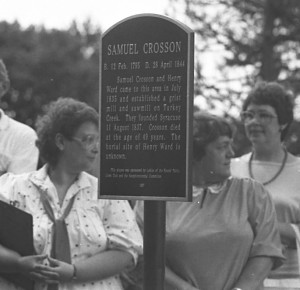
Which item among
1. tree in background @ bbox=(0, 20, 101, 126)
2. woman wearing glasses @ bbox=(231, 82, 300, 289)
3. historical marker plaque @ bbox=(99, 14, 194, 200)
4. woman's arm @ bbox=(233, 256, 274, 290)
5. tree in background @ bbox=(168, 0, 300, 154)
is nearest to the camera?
historical marker plaque @ bbox=(99, 14, 194, 200)

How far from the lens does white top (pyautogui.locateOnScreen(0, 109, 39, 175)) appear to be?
7066 millimetres

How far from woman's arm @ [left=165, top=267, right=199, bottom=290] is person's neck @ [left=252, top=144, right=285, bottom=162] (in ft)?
4.64

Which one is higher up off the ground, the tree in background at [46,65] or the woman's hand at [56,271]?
the tree in background at [46,65]

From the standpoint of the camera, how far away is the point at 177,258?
618 centimetres

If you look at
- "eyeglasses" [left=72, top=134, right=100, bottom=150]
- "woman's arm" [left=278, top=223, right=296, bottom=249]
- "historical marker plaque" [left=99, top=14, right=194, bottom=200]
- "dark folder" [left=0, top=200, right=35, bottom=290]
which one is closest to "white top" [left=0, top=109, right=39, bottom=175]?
"eyeglasses" [left=72, top=134, right=100, bottom=150]

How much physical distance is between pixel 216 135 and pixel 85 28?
4584cm

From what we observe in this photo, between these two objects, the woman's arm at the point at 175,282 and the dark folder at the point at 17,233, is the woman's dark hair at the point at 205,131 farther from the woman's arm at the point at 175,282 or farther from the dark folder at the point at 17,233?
the dark folder at the point at 17,233

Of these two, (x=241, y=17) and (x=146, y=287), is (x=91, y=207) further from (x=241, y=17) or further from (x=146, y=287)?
(x=241, y=17)

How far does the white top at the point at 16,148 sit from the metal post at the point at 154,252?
1867 millimetres

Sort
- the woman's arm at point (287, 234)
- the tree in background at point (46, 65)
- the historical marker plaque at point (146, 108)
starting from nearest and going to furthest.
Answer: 1. the historical marker plaque at point (146, 108)
2. the woman's arm at point (287, 234)
3. the tree in background at point (46, 65)

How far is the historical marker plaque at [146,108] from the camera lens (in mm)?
5355

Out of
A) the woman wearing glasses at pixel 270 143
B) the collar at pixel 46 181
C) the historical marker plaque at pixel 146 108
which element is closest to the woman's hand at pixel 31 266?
the collar at pixel 46 181

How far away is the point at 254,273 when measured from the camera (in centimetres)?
610

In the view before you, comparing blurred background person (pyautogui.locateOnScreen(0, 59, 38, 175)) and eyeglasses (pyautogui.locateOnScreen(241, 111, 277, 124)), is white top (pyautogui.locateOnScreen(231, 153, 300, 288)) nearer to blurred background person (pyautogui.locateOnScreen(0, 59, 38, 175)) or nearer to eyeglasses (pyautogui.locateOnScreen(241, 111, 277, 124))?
eyeglasses (pyautogui.locateOnScreen(241, 111, 277, 124))
